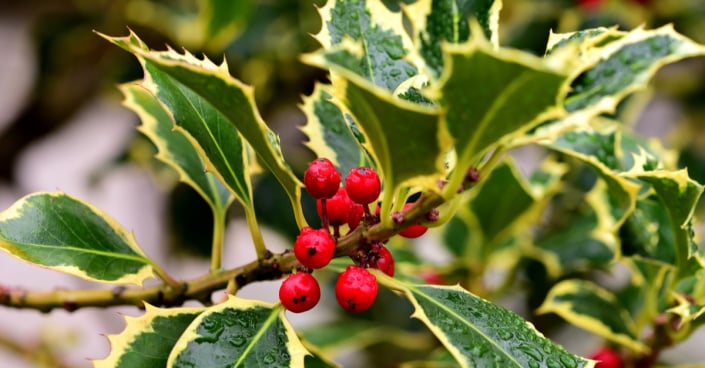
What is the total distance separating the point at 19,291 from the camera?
0.79m

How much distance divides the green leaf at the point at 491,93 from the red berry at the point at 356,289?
144 mm

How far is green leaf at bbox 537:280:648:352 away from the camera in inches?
34.4

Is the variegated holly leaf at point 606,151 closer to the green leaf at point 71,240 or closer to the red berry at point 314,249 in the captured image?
the red berry at point 314,249

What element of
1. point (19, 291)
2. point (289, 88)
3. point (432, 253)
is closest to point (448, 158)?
point (19, 291)

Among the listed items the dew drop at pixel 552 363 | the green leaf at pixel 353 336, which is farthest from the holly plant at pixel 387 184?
the green leaf at pixel 353 336

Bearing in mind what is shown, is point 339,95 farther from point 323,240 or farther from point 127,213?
point 127,213

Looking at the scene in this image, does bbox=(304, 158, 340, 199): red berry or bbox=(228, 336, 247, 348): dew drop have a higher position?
bbox=(304, 158, 340, 199): red berry

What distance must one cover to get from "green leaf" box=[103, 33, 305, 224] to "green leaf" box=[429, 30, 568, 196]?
16 centimetres

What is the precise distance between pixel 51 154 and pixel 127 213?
453 millimetres

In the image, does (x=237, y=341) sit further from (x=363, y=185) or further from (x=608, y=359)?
(x=608, y=359)

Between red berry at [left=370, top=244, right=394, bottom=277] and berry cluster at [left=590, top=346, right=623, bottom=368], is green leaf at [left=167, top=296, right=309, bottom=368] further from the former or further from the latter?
berry cluster at [left=590, top=346, right=623, bottom=368]

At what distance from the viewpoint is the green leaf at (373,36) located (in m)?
0.66

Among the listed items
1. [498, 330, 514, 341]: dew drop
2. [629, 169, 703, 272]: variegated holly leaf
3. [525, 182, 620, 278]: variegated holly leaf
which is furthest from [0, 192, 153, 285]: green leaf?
[525, 182, 620, 278]: variegated holly leaf

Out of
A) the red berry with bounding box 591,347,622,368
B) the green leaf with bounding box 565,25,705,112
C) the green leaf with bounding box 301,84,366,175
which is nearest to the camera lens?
the green leaf with bounding box 565,25,705,112
